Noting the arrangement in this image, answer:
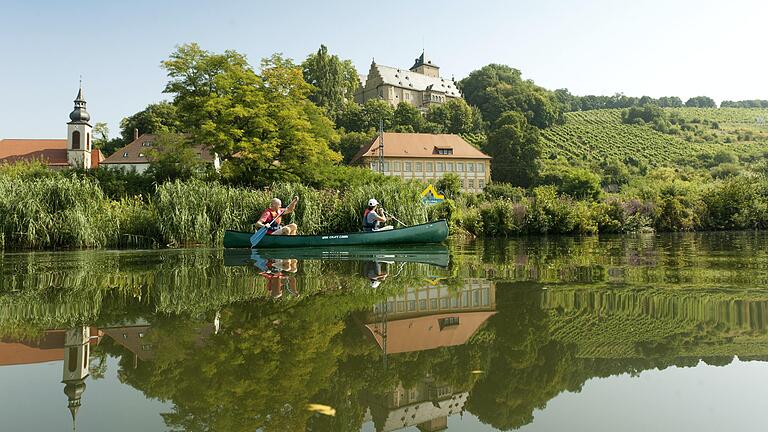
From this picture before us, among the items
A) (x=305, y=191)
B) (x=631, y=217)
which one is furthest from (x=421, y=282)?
(x=631, y=217)

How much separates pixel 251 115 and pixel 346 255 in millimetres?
16628

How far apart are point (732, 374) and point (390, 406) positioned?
6.23ft

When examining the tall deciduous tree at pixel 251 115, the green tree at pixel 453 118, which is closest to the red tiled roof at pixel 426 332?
the tall deciduous tree at pixel 251 115

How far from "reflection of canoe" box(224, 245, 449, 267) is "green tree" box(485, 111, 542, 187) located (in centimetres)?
5491

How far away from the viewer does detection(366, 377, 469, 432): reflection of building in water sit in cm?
223

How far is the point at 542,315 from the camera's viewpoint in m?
4.32

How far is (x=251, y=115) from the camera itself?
26078 mm

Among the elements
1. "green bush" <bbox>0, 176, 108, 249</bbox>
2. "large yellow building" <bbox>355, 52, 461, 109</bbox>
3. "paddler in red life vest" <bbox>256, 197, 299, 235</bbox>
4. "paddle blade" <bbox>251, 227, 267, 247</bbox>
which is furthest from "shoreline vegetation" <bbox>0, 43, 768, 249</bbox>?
"large yellow building" <bbox>355, 52, 461, 109</bbox>

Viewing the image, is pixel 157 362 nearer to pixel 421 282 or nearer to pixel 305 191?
pixel 421 282

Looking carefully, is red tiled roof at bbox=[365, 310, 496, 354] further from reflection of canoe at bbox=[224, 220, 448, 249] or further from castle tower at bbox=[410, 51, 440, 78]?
castle tower at bbox=[410, 51, 440, 78]

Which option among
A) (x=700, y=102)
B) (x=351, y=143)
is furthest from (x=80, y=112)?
(x=700, y=102)

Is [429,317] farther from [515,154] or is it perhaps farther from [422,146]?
[422,146]

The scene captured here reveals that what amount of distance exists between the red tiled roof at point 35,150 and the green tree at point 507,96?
65407 millimetres

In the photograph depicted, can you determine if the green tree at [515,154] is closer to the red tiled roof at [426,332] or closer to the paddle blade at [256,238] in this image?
the paddle blade at [256,238]
